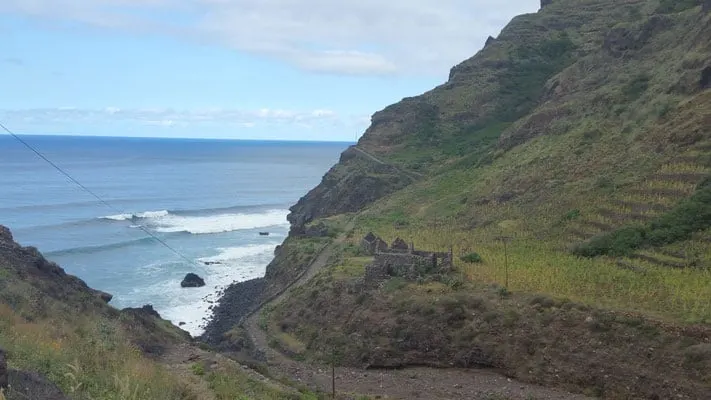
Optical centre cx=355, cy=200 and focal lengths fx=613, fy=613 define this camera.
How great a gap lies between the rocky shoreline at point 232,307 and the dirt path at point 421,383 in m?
12.4

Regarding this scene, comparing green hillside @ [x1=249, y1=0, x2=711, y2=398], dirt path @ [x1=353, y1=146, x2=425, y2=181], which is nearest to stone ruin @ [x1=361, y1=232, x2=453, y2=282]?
green hillside @ [x1=249, y1=0, x2=711, y2=398]

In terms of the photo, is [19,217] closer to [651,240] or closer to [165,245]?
[165,245]

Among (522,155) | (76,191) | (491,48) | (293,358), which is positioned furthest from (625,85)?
(76,191)

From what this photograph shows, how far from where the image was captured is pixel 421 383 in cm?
2141

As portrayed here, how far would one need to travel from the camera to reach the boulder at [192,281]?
164 ft

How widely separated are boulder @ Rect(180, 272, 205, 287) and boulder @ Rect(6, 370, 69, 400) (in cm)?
4270

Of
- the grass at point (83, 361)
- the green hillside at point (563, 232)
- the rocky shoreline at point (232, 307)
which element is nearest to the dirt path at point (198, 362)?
the grass at point (83, 361)

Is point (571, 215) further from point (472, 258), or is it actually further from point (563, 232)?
point (472, 258)

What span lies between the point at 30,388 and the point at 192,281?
43371 millimetres

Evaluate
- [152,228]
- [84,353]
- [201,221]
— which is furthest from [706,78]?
[201,221]

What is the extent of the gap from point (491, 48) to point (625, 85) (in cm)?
4484

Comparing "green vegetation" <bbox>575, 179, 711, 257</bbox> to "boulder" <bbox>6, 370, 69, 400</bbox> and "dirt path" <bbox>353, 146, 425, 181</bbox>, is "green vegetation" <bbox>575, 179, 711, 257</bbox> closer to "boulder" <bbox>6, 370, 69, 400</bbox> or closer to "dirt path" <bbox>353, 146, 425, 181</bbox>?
"boulder" <bbox>6, 370, 69, 400</bbox>

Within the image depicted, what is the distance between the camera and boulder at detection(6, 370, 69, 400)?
A: 295 inches

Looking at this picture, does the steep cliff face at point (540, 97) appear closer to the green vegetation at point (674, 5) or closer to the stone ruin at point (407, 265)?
the green vegetation at point (674, 5)
